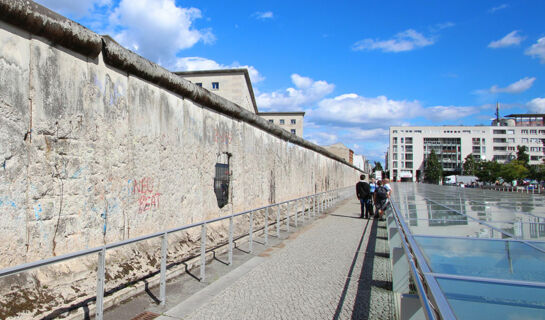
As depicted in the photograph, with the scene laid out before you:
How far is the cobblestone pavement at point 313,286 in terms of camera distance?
403 centimetres

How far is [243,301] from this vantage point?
434 centimetres

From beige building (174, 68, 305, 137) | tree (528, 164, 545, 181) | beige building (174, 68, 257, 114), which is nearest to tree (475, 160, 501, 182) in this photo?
tree (528, 164, 545, 181)

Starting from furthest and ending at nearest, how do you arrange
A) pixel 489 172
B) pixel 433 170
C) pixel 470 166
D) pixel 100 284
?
pixel 433 170
pixel 470 166
pixel 489 172
pixel 100 284

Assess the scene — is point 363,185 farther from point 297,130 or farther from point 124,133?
point 297,130

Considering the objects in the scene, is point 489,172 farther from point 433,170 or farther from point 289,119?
point 289,119

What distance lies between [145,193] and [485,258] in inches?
175

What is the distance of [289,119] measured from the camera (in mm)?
85062

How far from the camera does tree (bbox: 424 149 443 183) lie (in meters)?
99.9

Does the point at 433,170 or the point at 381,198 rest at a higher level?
the point at 433,170

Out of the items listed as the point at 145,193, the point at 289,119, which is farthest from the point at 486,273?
the point at 289,119

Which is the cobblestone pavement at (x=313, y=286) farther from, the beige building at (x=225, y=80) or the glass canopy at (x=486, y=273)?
the beige building at (x=225, y=80)

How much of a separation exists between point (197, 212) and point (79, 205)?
112 inches

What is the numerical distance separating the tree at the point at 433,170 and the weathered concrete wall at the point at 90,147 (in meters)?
103

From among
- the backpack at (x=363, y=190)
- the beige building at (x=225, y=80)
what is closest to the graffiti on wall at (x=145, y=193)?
the backpack at (x=363, y=190)
